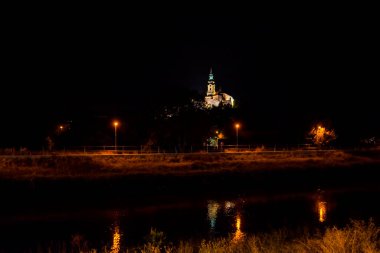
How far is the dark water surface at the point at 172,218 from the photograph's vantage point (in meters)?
20.7

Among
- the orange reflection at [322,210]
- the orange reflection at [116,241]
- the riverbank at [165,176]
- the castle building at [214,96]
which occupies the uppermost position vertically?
the castle building at [214,96]

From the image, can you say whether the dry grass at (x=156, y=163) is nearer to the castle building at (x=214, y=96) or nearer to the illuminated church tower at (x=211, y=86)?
the castle building at (x=214, y=96)

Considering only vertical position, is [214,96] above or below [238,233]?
above

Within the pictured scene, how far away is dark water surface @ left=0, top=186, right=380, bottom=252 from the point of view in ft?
68.0

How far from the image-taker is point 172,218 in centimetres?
2580

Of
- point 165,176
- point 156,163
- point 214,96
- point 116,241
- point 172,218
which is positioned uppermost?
point 214,96

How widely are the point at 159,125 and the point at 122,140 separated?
22.0 ft

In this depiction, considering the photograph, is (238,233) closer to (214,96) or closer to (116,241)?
(116,241)

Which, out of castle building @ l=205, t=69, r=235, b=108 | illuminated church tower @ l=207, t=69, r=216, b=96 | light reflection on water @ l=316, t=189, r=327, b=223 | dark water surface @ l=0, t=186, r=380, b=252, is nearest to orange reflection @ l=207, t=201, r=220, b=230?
dark water surface @ l=0, t=186, r=380, b=252

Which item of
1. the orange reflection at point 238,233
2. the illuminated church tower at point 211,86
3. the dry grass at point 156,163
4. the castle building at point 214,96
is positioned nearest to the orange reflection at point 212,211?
the orange reflection at point 238,233

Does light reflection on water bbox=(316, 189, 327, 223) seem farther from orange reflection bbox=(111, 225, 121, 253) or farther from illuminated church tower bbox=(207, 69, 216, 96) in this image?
illuminated church tower bbox=(207, 69, 216, 96)

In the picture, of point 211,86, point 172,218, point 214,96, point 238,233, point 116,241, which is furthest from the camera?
point 211,86

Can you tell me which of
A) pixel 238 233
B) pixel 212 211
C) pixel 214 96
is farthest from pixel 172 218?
pixel 214 96

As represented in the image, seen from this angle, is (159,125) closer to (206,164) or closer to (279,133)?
(206,164)
